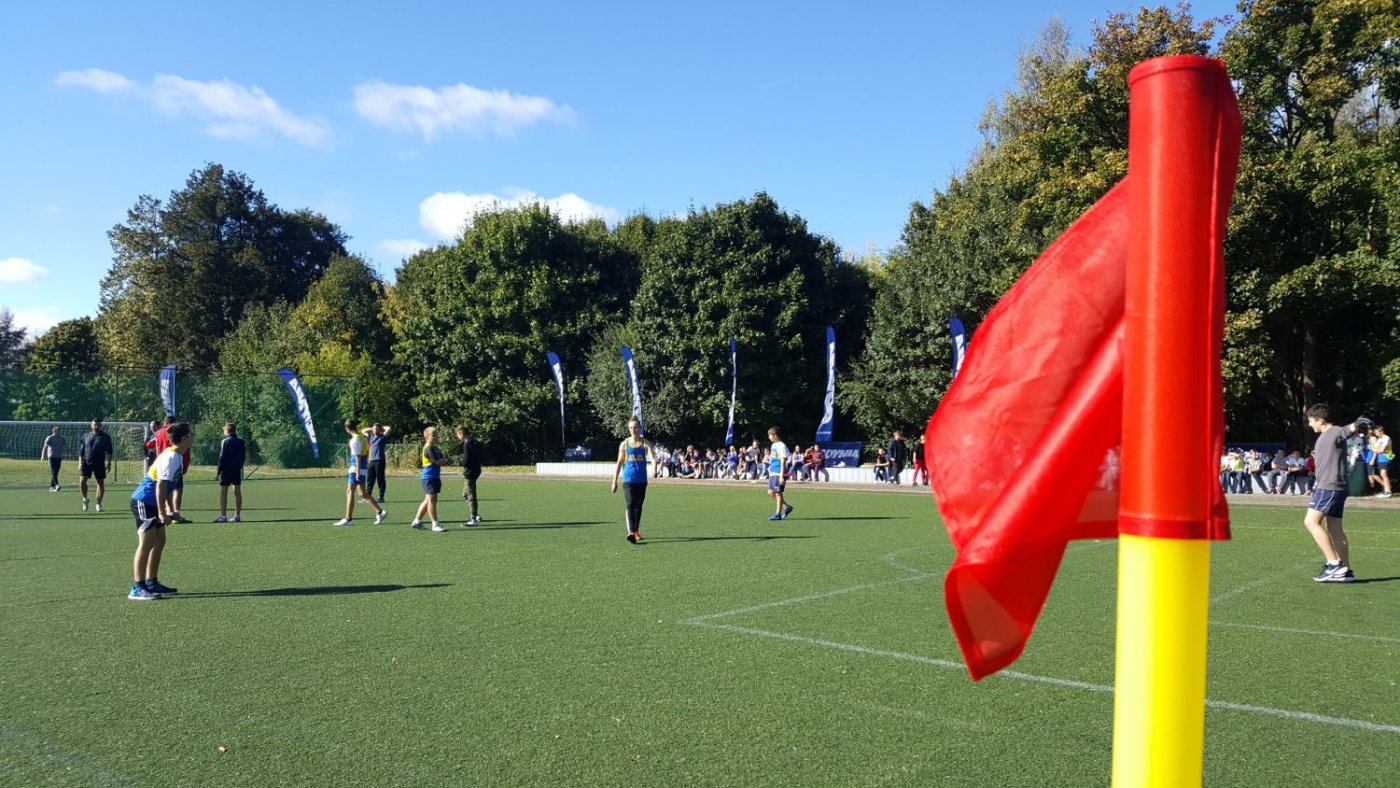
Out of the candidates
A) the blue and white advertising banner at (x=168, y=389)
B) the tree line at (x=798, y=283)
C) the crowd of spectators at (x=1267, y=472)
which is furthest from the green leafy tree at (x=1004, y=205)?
the blue and white advertising banner at (x=168, y=389)

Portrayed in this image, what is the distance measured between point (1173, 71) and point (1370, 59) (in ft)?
110

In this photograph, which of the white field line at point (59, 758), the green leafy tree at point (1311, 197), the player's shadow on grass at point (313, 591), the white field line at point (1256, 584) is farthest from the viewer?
the green leafy tree at point (1311, 197)

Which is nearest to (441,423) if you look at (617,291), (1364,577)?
(617,291)

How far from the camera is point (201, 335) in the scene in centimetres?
6888

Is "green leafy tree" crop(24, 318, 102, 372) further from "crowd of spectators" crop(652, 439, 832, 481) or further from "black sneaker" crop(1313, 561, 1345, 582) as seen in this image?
"black sneaker" crop(1313, 561, 1345, 582)

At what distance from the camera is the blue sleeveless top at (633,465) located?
15.2m

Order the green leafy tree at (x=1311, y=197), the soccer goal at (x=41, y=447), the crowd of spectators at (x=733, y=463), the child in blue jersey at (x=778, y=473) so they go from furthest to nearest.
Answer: the crowd of spectators at (x=733, y=463) → the soccer goal at (x=41, y=447) → the green leafy tree at (x=1311, y=197) → the child in blue jersey at (x=778, y=473)

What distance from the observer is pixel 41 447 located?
1267 inches

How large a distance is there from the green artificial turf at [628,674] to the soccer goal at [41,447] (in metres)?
21.6

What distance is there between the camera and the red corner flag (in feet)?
6.45

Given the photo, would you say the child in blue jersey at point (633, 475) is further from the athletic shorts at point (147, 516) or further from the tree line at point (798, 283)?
the tree line at point (798, 283)

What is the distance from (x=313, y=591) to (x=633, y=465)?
5639 millimetres

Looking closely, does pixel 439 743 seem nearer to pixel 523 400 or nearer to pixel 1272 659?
pixel 1272 659

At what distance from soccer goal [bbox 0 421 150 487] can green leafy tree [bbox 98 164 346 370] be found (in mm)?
36594
